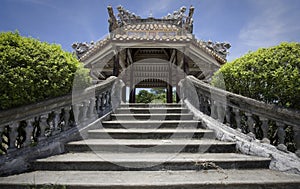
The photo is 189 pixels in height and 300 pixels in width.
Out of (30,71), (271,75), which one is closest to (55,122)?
(30,71)

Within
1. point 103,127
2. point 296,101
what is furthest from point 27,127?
point 296,101

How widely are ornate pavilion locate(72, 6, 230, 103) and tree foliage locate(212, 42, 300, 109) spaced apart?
2977 mm

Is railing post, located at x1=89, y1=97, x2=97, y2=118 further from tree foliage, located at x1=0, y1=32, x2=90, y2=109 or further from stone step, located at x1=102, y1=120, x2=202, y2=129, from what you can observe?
tree foliage, located at x1=0, y1=32, x2=90, y2=109

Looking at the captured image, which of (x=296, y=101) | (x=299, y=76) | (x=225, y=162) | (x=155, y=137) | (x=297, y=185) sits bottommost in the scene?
(x=297, y=185)

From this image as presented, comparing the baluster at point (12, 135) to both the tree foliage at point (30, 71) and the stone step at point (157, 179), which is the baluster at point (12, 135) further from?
the stone step at point (157, 179)

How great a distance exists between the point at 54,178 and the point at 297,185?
2875 mm

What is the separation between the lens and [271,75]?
8.75 feet

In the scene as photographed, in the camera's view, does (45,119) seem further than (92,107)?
No

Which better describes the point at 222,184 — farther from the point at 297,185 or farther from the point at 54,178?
the point at 54,178

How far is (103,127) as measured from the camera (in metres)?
3.90

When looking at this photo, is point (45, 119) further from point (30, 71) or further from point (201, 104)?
point (201, 104)

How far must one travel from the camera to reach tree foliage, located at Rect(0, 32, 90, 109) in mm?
2285

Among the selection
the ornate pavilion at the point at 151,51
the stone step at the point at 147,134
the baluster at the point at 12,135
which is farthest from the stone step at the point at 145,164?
the ornate pavilion at the point at 151,51

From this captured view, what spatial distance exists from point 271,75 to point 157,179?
236 centimetres
